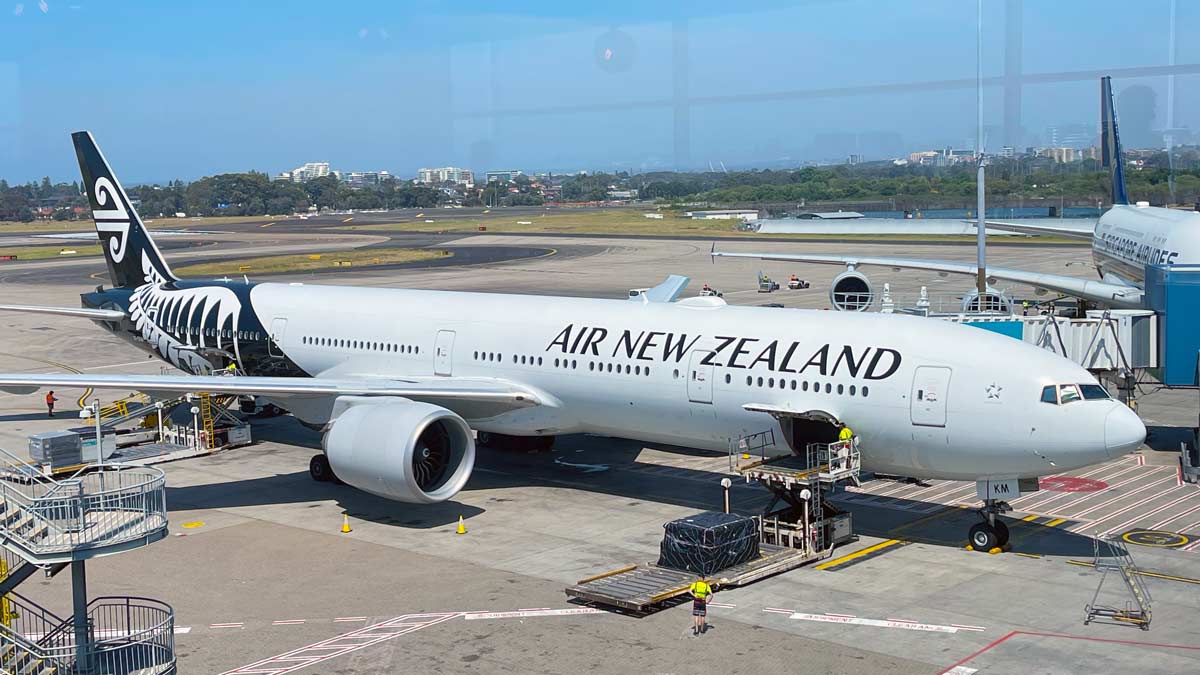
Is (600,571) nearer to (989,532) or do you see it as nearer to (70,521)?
(989,532)

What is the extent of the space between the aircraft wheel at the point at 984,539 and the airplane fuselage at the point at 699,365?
99 cm

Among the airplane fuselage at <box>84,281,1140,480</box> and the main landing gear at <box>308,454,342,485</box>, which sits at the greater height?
the airplane fuselage at <box>84,281,1140,480</box>

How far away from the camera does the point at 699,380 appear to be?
22.0 m

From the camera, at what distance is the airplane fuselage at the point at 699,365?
19.3 meters

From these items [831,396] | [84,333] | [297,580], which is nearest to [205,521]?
[297,580]

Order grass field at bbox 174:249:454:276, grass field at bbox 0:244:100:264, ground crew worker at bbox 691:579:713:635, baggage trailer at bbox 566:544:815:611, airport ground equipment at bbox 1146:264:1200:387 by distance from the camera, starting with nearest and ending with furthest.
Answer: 1. ground crew worker at bbox 691:579:713:635
2. baggage trailer at bbox 566:544:815:611
3. airport ground equipment at bbox 1146:264:1200:387
4. grass field at bbox 174:249:454:276
5. grass field at bbox 0:244:100:264

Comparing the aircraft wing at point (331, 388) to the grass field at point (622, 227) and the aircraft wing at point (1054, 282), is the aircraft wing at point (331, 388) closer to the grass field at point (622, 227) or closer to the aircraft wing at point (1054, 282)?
the aircraft wing at point (1054, 282)

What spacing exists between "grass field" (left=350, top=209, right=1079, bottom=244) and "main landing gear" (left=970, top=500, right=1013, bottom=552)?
79.2 m

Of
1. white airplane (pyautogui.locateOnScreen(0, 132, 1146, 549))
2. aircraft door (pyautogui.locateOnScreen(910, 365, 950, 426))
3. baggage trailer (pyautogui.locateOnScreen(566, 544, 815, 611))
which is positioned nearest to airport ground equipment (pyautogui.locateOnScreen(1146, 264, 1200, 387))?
white airplane (pyautogui.locateOnScreen(0, 132, 1146, 549))

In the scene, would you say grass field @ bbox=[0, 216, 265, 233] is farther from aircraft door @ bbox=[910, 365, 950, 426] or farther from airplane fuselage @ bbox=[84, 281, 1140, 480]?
aircraft door @ bbox=[910, 365, 950, 426]

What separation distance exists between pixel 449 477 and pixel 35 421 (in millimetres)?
16560

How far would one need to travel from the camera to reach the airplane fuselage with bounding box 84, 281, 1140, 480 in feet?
63.3

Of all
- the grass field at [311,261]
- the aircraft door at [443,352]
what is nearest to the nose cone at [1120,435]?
the aircraft door at [443,352]

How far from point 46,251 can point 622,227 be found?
5892 centimetres
